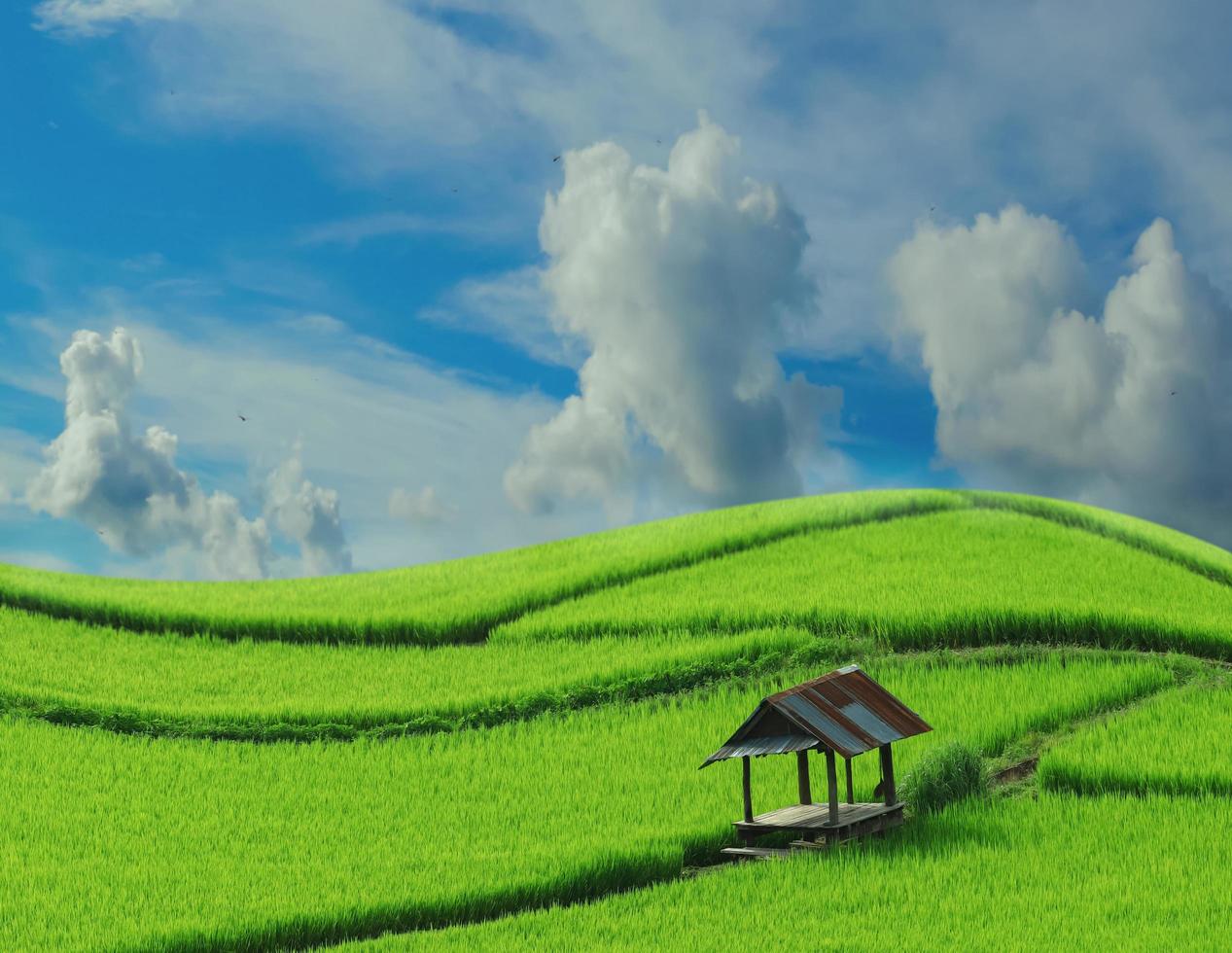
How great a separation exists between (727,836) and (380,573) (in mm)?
15395

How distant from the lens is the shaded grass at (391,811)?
994cm

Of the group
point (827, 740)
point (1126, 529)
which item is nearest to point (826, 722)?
point (827, 740)

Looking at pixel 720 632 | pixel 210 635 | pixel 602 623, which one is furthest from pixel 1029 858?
pixel 210 635

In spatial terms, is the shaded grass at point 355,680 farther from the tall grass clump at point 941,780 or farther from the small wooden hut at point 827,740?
the small wooden hut at point 827,740

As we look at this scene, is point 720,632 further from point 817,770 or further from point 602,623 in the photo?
point 817,770

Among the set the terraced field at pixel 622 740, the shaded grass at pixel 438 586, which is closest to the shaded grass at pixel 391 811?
the terraced field at pixel 622 740

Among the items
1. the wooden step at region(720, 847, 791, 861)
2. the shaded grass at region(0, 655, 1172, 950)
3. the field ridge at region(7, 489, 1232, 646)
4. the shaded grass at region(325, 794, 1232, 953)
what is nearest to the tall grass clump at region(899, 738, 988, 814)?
the shaded grass at region(325, 794, 1232, 953)

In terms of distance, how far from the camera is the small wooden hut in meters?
10.6

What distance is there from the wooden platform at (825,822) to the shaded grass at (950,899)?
183mm

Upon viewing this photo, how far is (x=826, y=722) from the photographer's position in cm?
1080

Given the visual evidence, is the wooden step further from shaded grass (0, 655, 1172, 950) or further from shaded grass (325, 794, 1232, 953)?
shaded grass (0, 655, 1172, 950)

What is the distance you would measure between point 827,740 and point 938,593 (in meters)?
8.08

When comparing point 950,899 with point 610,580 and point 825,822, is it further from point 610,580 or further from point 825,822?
point 610,580

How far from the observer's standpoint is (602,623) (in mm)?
18688
